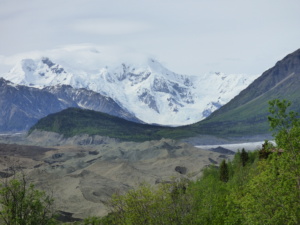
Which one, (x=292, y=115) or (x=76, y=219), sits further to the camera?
(x=76, y=219)

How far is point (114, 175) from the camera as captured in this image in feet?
543

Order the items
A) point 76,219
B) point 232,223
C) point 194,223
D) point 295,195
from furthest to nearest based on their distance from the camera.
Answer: point 76,219 < point 194,223 < point 232,223 < point 295,195

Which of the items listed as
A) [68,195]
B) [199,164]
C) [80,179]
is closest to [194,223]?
[68,195]

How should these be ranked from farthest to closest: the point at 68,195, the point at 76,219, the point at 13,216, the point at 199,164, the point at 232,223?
the point at 199,164 → the point at 68,195 → the point at 76,219 → the point at 232,223 → the point at 13,216

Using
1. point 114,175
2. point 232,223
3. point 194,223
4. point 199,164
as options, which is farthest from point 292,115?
point 199,164

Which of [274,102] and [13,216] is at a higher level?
[274,102]

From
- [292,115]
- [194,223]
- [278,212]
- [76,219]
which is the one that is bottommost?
[76,219]

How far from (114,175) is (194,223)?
11263 centimetres

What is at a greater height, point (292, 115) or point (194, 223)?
point (292, 115)

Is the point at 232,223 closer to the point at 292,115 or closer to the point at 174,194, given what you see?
the point at 174,194

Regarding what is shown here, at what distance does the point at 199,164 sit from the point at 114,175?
127 feet

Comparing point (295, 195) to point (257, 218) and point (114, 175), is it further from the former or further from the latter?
point (114, 175)

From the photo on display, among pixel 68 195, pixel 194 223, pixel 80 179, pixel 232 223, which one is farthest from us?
pixel 80 179

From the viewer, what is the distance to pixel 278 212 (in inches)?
1578
